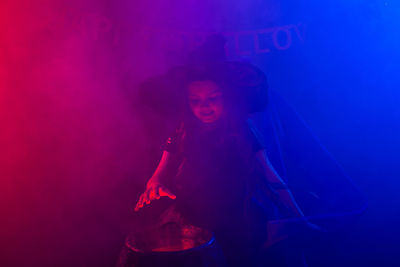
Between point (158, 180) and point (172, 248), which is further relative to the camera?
point (158, 180)

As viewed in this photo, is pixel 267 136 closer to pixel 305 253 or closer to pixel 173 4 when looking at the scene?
pixel 305 253

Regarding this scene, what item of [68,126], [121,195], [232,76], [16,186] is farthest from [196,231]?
[16,186]

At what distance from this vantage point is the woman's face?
7.23ft

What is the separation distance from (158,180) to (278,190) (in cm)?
68

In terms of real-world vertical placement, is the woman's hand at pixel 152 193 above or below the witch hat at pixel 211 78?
below

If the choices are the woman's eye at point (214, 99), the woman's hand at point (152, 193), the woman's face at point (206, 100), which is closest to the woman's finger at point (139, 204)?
the woman's hand at point (152, 193)

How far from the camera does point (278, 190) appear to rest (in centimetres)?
220

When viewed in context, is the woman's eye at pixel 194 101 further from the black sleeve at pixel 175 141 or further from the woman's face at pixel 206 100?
the black sleeve at pixel 175 141

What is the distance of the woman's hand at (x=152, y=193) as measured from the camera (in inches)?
87.0

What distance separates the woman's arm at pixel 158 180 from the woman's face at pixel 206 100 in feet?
0.98

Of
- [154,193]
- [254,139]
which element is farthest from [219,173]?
[154,193]

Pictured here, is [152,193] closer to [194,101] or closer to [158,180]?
[158,180]

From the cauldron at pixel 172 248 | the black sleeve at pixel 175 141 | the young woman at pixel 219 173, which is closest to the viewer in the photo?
the cauldron at pixel 172 248

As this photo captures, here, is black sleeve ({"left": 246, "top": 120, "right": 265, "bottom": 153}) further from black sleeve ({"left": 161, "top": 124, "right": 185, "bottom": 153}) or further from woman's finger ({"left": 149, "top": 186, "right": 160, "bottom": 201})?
woman's finger ({"left": 149, "top": 186, "right": 160, "bottom": 201})
